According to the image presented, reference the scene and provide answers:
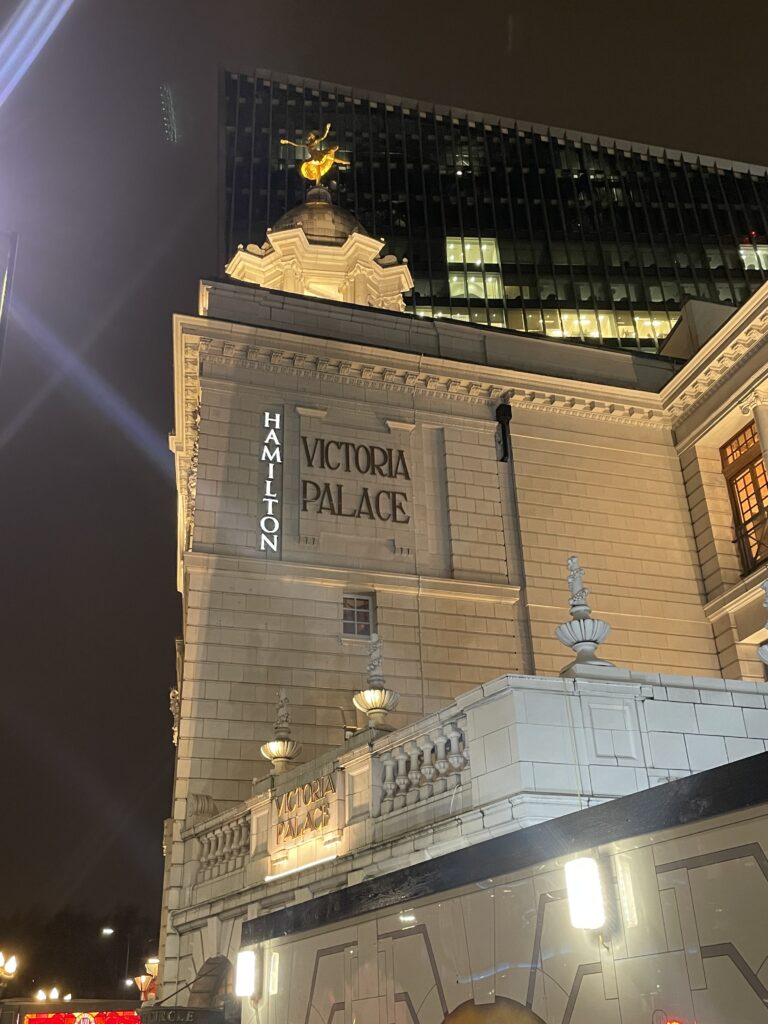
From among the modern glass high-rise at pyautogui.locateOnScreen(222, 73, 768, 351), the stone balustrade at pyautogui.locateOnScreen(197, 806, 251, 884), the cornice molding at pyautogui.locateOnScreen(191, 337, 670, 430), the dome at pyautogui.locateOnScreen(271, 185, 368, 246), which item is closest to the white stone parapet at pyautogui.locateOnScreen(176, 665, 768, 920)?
the stone balustrade at pyautogui.locateOnScreen(197, 806, 251, 884)

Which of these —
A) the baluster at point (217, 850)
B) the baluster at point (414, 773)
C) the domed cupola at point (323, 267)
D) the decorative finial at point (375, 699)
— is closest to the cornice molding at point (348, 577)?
the baluster at point (217, 850)

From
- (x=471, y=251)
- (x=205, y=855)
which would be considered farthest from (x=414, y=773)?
(x=471, y=251)

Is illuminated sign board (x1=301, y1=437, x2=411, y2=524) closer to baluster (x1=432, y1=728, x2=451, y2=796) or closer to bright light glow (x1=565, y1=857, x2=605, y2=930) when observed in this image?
baluster (x1=432, y1=728, x2=451, y2=796)

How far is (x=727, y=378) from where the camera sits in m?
26.3

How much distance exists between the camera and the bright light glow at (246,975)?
9.04 m

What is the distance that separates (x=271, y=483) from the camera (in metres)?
23.8

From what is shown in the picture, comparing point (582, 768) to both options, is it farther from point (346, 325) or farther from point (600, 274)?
point (600, 274)

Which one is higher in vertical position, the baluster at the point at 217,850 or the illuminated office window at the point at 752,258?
the illuminated office window at the point at 752,258

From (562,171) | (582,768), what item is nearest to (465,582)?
(582,768)

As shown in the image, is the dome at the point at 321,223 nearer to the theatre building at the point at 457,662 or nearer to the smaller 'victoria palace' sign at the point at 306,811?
the theatre building at the point at 457,662

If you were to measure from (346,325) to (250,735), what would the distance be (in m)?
12.7

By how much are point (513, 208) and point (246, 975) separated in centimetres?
6072

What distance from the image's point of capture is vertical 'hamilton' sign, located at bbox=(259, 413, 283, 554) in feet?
75.6

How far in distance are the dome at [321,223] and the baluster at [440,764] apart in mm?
26098
